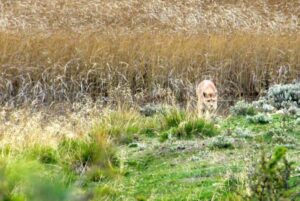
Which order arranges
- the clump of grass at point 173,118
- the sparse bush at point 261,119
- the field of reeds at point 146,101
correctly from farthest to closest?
the clump of grass at point 173,118, the sparse bush at point 261,119, the field of reeds at point 146,101

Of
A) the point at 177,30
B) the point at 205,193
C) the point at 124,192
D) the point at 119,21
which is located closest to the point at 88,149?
the point at 124,192

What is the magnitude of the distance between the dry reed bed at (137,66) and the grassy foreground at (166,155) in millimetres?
3513

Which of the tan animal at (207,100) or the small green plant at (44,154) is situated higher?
the small green plant at (44,154)

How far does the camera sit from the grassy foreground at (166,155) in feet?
17.3

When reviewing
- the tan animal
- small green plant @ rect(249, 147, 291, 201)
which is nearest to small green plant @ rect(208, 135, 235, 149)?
the tan animal

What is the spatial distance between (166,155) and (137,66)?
6.10m

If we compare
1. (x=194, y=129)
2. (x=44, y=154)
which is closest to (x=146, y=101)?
(x=194, y=129)

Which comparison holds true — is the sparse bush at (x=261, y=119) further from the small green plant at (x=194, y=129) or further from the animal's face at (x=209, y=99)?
the animal's face at (x=209, y=99)

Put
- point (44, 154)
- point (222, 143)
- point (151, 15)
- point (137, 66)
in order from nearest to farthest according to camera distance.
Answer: point (222, 143) → point (44, 154) → point (137, 66) → point (151, 15)

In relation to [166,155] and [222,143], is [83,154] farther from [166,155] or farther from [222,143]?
[222,143]

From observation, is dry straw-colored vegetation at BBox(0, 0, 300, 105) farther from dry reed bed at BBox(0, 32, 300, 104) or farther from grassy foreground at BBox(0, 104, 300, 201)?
grassy foreground at BBox(0, 104, 300, 201)

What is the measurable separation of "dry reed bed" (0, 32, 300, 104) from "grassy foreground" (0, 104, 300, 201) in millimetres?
3513


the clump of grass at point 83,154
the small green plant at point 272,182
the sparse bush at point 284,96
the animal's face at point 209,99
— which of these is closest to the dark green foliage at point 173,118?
the animal's face at point 209,99

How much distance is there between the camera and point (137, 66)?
499 inches
